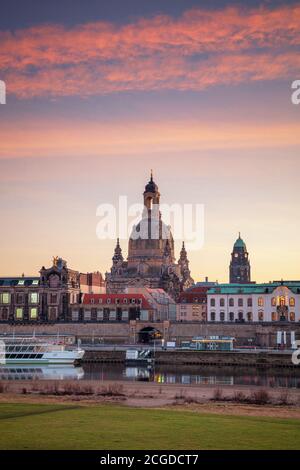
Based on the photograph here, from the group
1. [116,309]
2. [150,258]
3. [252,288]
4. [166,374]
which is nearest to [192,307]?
[116,309]

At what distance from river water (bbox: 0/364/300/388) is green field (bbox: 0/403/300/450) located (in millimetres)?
30150

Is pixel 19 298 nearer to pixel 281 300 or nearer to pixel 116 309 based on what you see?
pixel 116 309

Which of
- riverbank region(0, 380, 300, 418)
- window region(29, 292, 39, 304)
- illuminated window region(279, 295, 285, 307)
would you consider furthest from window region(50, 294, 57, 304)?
riverbank region(0, 380, 300, 418)

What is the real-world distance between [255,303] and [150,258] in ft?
163

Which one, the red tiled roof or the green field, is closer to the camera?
the green field

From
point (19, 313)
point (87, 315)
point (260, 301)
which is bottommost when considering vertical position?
point (87, 315)

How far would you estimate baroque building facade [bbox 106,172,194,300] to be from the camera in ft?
523

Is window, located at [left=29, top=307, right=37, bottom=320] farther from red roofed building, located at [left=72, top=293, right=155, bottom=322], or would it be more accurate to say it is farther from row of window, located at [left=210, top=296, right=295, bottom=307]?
row of window, located at [left=210, top=296, right=295, bottom=307]

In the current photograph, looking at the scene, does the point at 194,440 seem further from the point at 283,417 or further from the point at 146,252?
the point at 146,252

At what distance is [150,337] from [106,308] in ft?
36.8

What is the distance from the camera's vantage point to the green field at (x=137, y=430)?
23656 mm

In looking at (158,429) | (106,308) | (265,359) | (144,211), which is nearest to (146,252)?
(144,211)

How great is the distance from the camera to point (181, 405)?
40.0 m

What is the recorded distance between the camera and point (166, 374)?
245 feet
